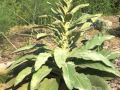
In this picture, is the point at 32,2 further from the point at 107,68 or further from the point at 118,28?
the point at 107,68

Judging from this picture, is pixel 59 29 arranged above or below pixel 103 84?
above

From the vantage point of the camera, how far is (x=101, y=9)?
1303cm

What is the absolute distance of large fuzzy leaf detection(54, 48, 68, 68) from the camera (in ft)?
17.3

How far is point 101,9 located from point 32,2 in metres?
3.35

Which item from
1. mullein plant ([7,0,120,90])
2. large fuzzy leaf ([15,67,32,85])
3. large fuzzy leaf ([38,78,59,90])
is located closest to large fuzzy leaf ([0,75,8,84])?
mullein plant ([7,0,120,90])

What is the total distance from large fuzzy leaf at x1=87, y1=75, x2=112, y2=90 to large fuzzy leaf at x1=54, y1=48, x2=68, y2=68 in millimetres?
425

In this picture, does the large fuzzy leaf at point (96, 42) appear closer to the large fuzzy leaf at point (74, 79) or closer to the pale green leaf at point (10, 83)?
the large fuzzy leaf at point (74, 79)

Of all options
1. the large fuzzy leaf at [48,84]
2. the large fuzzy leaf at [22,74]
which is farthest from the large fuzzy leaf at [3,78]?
the large fuzzy leaf at [48,84]

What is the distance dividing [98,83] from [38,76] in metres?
0.76

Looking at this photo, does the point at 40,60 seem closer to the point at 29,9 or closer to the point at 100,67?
the point at 100,67

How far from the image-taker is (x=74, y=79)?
17.1ft

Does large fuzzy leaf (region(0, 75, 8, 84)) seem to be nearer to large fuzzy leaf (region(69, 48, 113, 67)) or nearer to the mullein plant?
the mullein plant

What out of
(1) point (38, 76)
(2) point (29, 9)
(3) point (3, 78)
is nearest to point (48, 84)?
(1) point (38, 76)

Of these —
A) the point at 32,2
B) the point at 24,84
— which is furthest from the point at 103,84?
the point at 32,2
